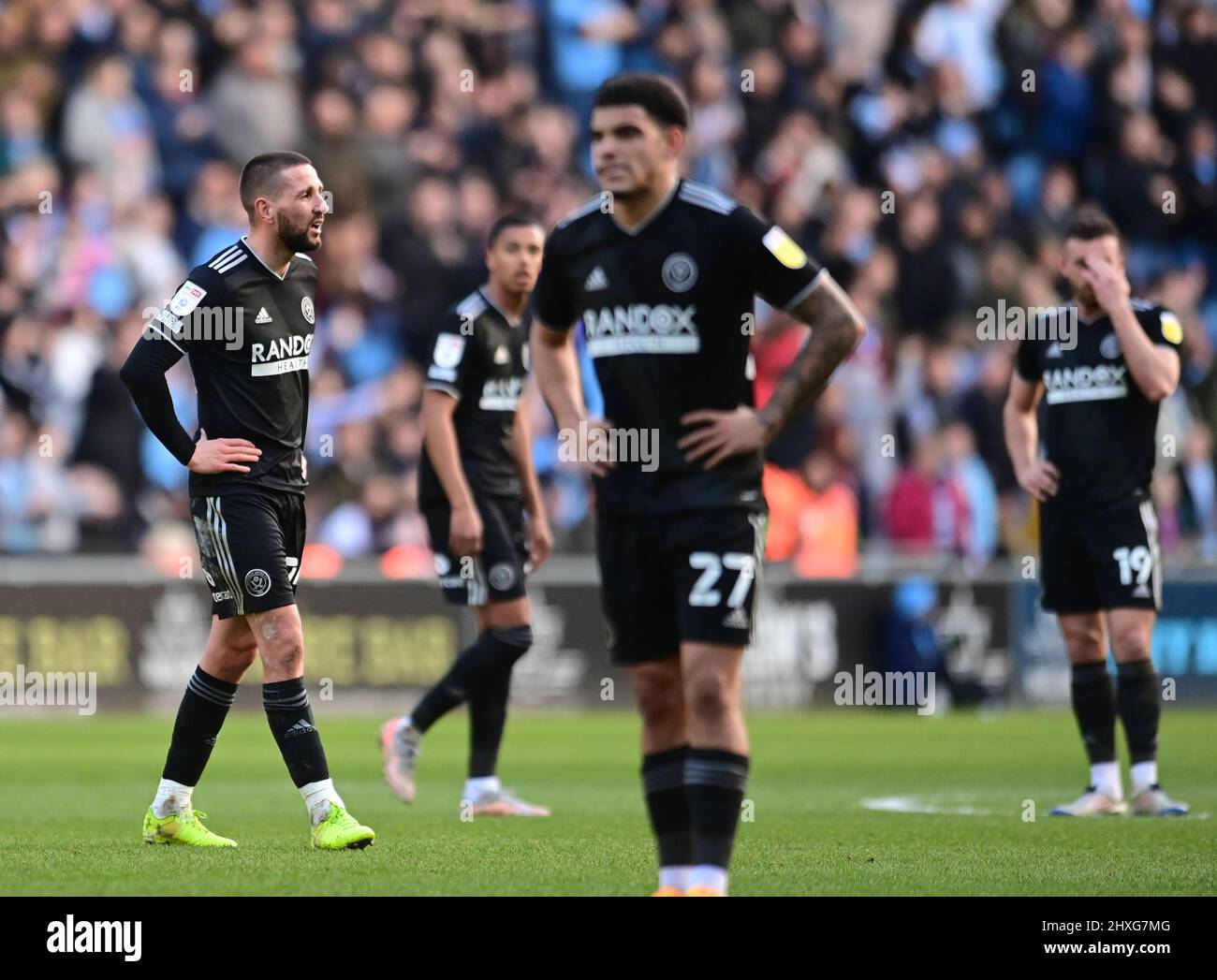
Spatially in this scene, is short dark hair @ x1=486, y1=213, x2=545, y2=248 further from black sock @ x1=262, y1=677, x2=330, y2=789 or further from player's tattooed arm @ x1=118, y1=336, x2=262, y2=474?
black sock @ x1=262, y1=677, x2=330, y2=789

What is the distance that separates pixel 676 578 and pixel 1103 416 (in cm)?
494

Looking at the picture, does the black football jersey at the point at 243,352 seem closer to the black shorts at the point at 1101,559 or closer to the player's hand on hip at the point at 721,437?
the player's hand on hip at the point at 721,437

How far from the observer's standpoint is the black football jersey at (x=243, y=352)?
8.64 meters

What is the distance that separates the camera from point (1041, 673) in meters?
20.6

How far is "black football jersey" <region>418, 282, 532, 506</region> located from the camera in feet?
37.0

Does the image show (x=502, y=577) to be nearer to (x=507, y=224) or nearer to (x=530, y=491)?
(x=530, y=491)

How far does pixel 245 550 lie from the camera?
8.61m

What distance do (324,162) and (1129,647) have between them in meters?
12.7

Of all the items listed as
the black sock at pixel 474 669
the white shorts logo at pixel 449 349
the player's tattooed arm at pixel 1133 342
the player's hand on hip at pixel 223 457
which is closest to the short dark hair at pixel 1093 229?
the player's tattooed arm at pixel 1133 342

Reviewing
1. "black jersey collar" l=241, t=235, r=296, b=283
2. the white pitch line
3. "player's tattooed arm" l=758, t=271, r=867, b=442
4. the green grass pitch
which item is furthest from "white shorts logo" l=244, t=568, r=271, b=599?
the white pitch line

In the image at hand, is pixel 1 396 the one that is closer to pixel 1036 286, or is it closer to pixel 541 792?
pixel 541 792

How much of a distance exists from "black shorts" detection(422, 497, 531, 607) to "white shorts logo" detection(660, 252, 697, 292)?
14.7 feet

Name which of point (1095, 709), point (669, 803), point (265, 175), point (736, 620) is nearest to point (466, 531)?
point (265, 175)
